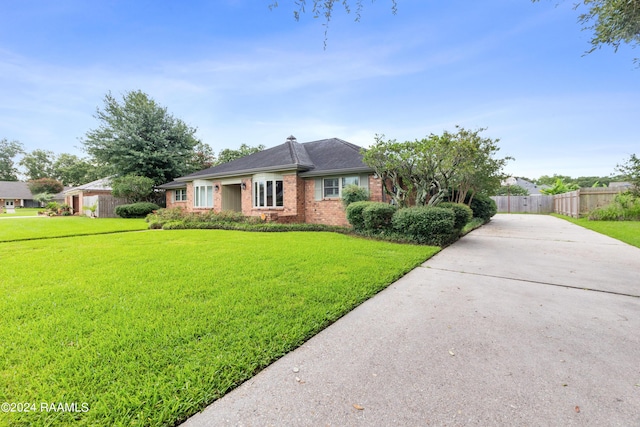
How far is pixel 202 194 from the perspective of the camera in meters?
17.2

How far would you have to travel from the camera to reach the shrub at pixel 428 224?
809cm

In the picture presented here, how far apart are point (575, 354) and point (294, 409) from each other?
2.62 m

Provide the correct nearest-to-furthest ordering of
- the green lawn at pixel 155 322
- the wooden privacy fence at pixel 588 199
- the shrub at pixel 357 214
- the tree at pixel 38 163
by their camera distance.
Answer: the green lawn at pixel 155 322
the shrub at pixel 357 214
the wooden privacy fence at pixel 588 199
the tree at pixel 38 163

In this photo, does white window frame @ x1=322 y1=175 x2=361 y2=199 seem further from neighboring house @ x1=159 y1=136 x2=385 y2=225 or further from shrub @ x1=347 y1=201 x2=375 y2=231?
shrub @ x1=347 y1=201 x2=375 y2=231

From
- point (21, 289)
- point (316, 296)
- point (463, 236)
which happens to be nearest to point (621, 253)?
point (463, 236)

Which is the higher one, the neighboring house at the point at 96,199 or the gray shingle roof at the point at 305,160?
the gray shingle roof at the point at 305,160

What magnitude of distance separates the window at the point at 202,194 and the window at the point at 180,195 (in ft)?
11.3

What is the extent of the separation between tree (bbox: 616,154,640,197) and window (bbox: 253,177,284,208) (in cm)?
1352

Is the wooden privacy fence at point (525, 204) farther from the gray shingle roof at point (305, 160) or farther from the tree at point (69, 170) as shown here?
the tree at point (69, 170)

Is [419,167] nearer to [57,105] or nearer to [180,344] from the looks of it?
[180,344]

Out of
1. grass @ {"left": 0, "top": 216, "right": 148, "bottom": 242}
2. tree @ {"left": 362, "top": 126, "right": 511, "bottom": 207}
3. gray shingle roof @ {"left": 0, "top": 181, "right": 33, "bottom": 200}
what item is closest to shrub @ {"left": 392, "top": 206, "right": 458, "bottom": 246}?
tree @ {"left": 362, "top": 126, "right": 511, "bottom": 207}

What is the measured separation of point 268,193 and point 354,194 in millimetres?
4950

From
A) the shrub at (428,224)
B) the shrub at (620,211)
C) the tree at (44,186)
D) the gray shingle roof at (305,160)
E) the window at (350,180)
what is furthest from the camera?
the tree at (44,186)

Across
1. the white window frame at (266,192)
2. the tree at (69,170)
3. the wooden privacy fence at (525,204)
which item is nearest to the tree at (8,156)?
the tree at (69,170)
